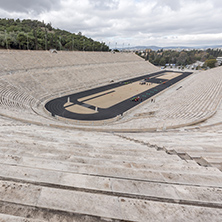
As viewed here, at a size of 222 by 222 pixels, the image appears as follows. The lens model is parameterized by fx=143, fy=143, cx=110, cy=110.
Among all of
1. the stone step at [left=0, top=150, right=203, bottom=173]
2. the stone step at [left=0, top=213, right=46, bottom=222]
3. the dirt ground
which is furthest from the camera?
the dirt ground

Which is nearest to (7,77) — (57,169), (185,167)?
(57,169)

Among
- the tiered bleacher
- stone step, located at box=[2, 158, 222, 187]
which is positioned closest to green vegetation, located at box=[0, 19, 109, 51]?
stone step, located at box=[2, 158, 222, 187]

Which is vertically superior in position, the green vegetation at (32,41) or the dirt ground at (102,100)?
the green vegetation at (32,41)

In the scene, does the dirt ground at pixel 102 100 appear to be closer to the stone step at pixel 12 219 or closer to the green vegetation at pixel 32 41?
the stone step at pixel 12 219

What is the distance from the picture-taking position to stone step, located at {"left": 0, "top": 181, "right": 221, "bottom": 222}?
2.33 metres

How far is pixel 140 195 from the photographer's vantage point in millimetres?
2797

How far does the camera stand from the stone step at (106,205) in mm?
2326

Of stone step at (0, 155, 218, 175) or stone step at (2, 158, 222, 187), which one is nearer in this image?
stone step at (2, 158, 222, 187)

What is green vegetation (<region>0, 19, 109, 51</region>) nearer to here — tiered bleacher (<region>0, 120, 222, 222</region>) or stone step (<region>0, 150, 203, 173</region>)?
stone step (<region>0, 150, 203, 173</region>)

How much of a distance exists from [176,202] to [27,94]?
30127mm

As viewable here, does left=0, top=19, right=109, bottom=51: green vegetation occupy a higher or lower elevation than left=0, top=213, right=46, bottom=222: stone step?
Result: higher

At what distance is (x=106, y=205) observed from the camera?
8.16 ft

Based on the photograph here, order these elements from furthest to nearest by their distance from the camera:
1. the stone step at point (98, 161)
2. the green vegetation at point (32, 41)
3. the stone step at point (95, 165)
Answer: the green vegetation at point (32, 41), the stone step at point (98, 161), the stone step at point (95, 165)

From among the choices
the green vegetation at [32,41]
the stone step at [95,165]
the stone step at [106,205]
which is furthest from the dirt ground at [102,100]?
the green vegetation at [32,41]
